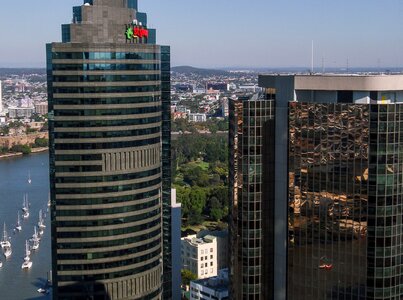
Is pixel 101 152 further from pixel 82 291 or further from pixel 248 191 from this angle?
pixel 248 191

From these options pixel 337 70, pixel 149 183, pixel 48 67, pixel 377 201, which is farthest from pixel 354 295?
pixel 48 67

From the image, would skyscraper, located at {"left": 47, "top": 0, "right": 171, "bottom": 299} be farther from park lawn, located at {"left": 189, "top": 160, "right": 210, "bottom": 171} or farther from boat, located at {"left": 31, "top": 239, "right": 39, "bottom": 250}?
park lawn, located at {"left": 189, "top": 160, "right": 210, "bottom": 171}

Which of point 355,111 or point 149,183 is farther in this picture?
point 149,183

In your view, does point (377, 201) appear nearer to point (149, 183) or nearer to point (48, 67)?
point (149, 183)

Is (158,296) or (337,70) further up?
(337,70)

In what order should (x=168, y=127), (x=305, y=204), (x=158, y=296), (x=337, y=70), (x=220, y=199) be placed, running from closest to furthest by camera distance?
1. (x=305, y=204)
2. (x=337, y=70)
3. (x=158, y=296)
4. (x=168, y=127)
5. (x=220, y=199)

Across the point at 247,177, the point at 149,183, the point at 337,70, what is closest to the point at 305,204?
the point at 247,177

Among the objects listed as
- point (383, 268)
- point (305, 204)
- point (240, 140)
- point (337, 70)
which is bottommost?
point (383, 268)

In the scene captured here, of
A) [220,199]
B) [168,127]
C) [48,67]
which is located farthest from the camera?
[220,199]
